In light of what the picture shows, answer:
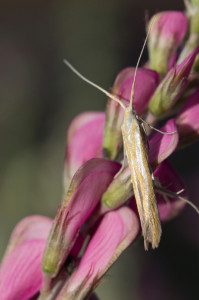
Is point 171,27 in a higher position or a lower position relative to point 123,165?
higher

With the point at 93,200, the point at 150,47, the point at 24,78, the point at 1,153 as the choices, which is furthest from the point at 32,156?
the point at 93,200

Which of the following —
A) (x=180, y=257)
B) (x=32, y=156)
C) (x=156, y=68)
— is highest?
(x=156, y=68)

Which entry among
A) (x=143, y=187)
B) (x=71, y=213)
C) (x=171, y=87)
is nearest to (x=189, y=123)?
(x=171, y=87)

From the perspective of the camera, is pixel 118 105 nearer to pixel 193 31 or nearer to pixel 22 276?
pixel 193 31

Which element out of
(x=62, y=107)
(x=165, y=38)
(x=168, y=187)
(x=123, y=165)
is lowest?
(x=62, y=107)

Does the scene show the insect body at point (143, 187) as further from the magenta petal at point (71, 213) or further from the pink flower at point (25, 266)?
the pink flower at point (25, 266)

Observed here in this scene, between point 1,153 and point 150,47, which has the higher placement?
point 150,47

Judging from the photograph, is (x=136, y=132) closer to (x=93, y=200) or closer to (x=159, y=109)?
(x=159, y=109)
